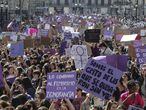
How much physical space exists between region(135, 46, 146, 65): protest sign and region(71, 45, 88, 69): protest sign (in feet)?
3.73

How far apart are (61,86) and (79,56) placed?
5765 millimetres

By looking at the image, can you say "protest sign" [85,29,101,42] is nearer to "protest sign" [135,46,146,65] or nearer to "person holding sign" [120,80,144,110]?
"protest sign" [135,46,146,65]

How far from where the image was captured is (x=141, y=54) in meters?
15.9

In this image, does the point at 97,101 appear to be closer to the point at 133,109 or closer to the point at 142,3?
the point at 133,109

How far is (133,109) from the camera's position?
8.74m

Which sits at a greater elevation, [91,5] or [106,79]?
[106,79]

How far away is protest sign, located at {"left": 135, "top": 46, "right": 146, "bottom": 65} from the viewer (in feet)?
51.5

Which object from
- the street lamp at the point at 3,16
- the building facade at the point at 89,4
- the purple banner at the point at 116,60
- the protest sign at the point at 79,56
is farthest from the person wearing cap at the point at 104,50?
the building facade at the point at 89,4

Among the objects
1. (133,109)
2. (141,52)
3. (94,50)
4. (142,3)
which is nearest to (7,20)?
(94,50)

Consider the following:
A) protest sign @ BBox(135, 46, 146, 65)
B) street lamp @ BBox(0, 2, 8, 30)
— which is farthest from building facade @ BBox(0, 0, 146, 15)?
protest sign @ BBox(135, 46, 146, 65)

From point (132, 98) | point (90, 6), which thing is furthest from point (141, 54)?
point (90, 6)

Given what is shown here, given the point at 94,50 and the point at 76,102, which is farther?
the point at 94,50

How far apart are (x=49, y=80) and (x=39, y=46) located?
47.9 ft

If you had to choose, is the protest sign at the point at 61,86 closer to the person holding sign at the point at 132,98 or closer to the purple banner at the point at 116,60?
the person holding sign at the point at 132,98
